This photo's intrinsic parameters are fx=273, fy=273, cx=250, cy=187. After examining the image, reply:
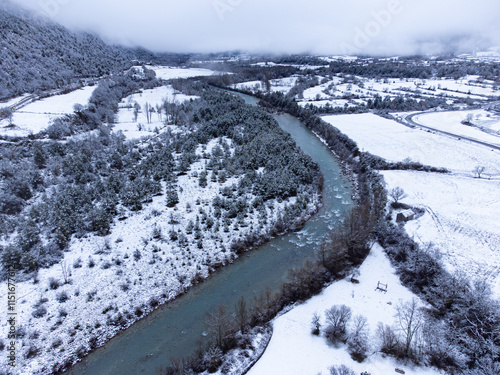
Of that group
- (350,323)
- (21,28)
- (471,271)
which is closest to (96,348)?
(350,323)

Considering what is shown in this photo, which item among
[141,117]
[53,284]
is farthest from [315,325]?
[141,117]

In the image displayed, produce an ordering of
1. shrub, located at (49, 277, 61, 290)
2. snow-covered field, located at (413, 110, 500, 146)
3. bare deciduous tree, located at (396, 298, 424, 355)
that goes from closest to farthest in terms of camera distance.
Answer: bare deciduous tree, located at (396, 298, 424, 355) < shrub, located at (49, 277, 61, 290) < snow-covered field, located at (413, 110, 500, 146)

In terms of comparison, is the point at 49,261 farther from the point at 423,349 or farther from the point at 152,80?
the point at 152,80

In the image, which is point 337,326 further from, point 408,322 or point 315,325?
point 408,322

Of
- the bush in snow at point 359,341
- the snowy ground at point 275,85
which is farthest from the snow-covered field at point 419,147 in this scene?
the snowy ground at point 275,85

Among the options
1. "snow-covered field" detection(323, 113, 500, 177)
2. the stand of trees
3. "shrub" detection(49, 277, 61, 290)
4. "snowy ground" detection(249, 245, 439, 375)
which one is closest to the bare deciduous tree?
"snowy ground" detection(249, 245, 439, 375)

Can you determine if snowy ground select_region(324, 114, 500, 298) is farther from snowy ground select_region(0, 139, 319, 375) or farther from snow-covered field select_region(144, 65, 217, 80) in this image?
snow-covered field select_region(144, 65, 217, 80)

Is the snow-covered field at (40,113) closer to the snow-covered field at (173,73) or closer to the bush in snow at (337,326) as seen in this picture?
the bush in snow at (337,326)
